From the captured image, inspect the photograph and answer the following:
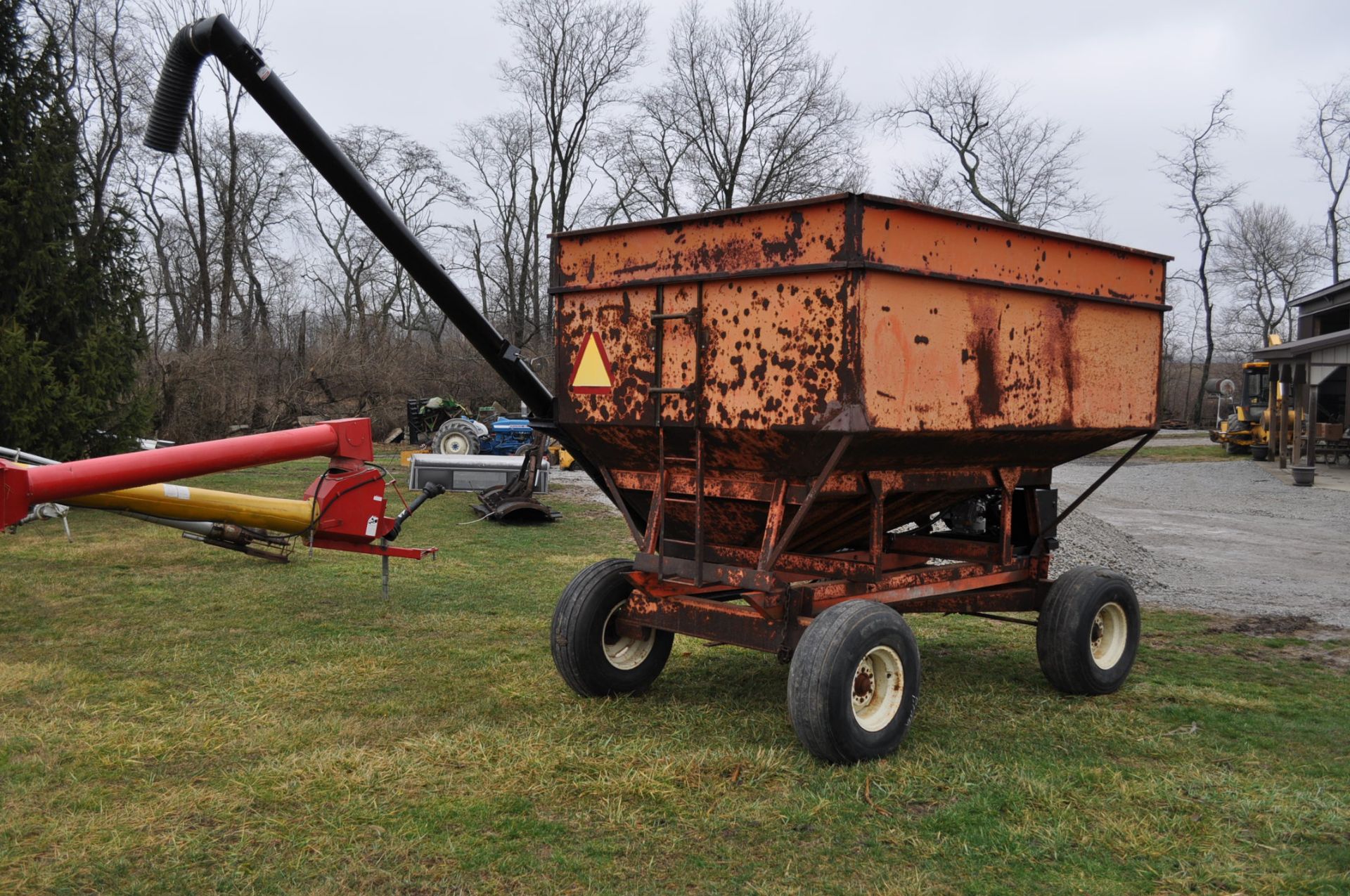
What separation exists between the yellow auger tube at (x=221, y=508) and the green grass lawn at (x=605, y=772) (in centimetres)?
71

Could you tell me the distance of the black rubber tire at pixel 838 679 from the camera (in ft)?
14.3

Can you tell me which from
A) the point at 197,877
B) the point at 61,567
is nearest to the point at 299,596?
the point at 61,567

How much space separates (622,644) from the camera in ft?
18.5

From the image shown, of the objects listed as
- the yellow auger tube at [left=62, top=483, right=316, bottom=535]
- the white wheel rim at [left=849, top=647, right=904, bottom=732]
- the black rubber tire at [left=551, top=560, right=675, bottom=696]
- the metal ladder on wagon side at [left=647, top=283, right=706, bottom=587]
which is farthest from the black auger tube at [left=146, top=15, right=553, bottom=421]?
the yellow auger tube at [left=62, top=483, right=316, bottom=535]

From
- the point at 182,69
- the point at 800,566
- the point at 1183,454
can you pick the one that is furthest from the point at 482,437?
the point at 1183,454

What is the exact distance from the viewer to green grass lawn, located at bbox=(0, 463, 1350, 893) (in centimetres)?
354

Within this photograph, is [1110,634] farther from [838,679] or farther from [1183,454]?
[1183,454]

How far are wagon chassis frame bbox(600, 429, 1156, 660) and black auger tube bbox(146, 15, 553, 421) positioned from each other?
56.9 inches

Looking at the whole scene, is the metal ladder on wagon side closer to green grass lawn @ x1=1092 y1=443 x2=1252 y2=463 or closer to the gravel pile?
the gravel pile

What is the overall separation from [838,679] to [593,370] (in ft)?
6.80

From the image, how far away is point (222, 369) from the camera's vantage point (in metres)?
27.5

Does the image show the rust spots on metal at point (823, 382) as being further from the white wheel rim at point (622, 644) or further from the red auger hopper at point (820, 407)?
the white wheel rim at point (622, 644)

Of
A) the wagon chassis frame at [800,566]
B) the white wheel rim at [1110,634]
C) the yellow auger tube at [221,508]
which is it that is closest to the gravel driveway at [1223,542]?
the white wheel rim at [1110,634]

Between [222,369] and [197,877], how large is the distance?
2648cm
